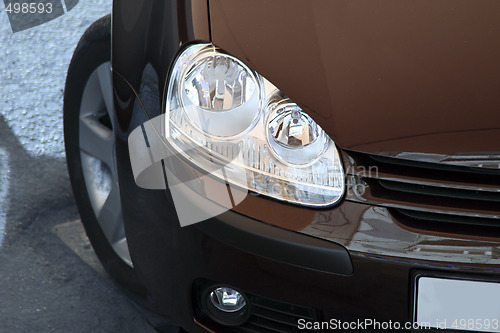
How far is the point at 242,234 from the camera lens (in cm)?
136

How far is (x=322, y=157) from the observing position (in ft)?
4.43

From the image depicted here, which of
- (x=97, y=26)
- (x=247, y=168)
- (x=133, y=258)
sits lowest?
(x=133, y=258)

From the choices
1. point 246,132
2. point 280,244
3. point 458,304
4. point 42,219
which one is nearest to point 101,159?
point 42,219

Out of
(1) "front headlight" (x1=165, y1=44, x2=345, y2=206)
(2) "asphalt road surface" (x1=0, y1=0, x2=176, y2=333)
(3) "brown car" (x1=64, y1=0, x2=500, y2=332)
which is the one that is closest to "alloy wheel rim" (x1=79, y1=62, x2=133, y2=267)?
(2) "asphalt road surface" (x1=0, y1=0, x2=176, y2=333)

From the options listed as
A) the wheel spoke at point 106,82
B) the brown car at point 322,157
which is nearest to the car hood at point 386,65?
the brown car at point 322,157

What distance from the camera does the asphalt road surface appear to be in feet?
6.73

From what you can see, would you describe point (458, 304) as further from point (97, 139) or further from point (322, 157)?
point (97, 139)

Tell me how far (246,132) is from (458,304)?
545mm

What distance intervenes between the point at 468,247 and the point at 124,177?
2.59ft

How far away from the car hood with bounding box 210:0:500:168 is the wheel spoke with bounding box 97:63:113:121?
65 centimetres

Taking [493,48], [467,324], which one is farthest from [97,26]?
[467,324]

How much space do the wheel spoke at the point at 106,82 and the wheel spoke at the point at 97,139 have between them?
67 mm

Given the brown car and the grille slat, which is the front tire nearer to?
the brown car

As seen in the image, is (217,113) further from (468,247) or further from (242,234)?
(468,247)
